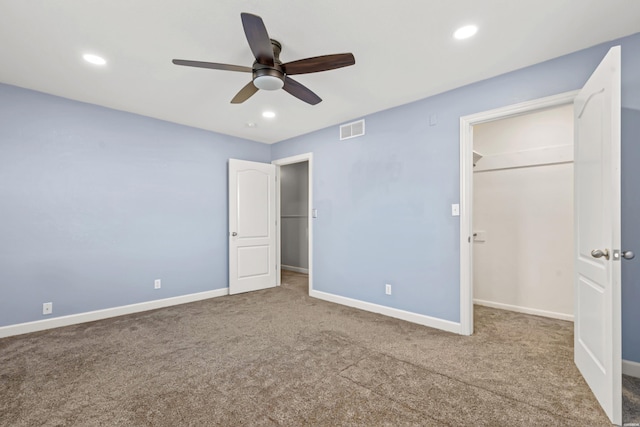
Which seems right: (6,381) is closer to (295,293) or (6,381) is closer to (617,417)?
(295,293)

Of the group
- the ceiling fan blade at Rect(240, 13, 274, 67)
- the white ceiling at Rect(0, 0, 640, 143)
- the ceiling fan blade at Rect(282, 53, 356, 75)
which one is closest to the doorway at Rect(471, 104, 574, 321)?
the white ceiling at Rect(0, 0, 640, 143)

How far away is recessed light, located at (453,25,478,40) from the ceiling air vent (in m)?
1.80

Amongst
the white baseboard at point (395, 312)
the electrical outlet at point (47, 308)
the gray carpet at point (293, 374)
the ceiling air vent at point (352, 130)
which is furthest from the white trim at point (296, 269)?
the electrical outlet at point (47, 308)

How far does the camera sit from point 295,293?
4.74 meters

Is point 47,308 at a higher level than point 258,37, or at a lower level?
lower

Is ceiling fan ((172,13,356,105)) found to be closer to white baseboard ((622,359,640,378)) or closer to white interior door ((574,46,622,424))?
white interior door ((574,46,622,424))

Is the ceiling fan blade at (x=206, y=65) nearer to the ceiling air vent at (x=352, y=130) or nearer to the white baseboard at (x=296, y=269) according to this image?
the ceiling air vent at (x=352, y=130)

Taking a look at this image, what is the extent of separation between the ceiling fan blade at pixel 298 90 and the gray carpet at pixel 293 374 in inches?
89.8

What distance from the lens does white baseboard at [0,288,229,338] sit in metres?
3.05

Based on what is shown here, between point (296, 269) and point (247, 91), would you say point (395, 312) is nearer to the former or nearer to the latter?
point (247, 91)

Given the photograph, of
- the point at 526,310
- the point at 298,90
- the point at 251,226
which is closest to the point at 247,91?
the point at 298,90

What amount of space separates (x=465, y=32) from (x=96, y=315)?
4716 mm

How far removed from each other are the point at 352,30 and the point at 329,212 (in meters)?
2.60

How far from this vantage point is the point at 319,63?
2.11 m
